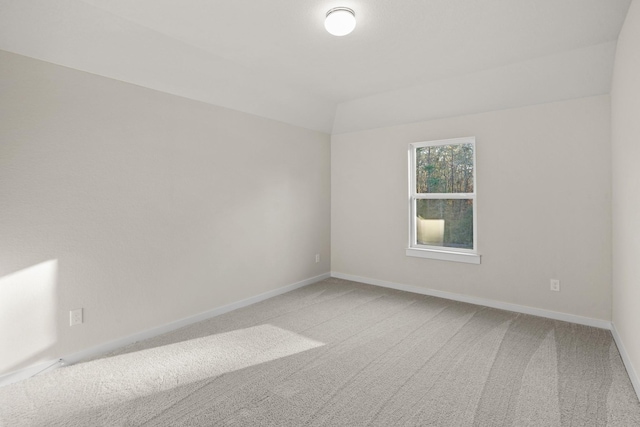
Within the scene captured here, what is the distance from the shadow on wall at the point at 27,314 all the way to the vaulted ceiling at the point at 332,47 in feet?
5.11

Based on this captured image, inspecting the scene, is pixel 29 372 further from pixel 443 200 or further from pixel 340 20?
pixel 443 200

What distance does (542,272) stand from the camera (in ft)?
11.3

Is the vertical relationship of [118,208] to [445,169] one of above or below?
below

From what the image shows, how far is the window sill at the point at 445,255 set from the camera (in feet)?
12.8

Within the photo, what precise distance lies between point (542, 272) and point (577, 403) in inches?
68.4

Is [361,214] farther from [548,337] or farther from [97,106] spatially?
[97,106]

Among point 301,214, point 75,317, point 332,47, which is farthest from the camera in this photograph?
point 301,214

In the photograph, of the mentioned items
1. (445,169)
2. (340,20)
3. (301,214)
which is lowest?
(301,214)

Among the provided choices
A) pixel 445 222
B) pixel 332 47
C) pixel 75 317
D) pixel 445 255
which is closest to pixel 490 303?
pixel 445 255

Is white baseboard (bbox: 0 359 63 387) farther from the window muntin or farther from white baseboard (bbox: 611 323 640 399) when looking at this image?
white baseboard (bbox: 611 323 640 399)

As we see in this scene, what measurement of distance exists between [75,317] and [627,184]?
423 centimetres

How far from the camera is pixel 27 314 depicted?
91.2 inches

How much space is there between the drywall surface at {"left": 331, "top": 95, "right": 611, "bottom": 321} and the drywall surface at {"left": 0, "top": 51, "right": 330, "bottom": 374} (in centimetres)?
160

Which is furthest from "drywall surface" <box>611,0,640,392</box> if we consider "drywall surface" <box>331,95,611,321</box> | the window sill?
the window sill
